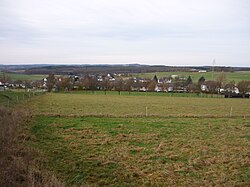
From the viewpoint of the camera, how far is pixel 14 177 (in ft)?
22.2

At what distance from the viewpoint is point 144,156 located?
435 inches

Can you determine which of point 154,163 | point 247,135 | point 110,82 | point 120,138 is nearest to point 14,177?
point 154,163

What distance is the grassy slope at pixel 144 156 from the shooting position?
8641 millimetres

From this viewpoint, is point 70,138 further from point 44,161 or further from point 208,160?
point 208,160

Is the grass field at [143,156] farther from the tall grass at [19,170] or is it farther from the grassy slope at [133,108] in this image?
the grassy slope at [133,108]

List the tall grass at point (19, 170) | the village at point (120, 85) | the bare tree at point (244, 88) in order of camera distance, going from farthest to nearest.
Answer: the village at point (120, 85)
the bare tree at point (244, 88)
the tall grass at point (19, 170)

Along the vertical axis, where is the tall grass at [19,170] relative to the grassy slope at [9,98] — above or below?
above

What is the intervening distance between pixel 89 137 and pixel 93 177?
6.18 meters

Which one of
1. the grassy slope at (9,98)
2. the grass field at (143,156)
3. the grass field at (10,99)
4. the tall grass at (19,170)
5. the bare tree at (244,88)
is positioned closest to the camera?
the tall grass at (19,170)

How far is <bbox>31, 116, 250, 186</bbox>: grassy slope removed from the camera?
28.3 ft

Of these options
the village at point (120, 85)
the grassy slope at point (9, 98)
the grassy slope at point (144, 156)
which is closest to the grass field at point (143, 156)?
the grassy slope at point (144, 156)

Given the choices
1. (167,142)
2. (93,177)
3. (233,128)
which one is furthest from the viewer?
(233,128)

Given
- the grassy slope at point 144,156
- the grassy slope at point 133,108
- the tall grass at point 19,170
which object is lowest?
the grassy slope at point 133,108

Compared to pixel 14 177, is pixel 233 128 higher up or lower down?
lower down
